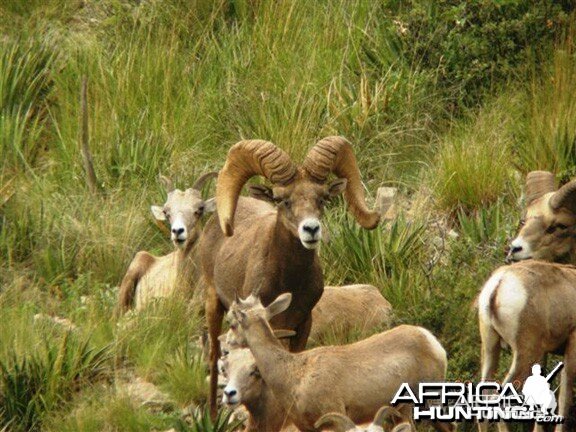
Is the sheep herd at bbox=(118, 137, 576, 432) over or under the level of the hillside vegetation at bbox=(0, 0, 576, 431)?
over

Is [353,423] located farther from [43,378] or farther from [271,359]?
[43,378]

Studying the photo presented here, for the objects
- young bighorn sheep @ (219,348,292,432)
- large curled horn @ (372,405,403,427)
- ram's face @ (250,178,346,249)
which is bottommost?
young bighorn sheep @ (219,348,292,432)

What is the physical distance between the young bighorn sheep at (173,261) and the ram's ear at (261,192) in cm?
207

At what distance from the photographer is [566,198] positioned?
1398 centimetres

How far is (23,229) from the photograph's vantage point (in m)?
17.8

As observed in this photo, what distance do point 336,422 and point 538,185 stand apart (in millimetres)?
4123

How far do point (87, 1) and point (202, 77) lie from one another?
8.88 ft

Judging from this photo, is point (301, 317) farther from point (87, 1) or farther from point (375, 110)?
point (87, 1)

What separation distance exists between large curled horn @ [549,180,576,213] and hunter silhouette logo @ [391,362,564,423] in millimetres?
2244

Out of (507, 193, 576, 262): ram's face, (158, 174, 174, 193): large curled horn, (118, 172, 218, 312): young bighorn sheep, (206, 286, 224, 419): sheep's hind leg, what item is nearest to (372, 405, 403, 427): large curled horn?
(206, 286, 224, 419): sheep's hind leg

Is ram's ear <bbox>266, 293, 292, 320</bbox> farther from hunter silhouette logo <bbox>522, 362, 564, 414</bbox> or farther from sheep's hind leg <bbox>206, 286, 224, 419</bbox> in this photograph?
hunter silhouette logo <bbox>522, 362, 564, 414</bbox>

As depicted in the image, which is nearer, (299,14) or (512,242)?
(512,242)

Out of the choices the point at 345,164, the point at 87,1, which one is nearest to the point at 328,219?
the point at 345,164

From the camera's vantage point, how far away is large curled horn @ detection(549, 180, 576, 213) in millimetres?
13945
